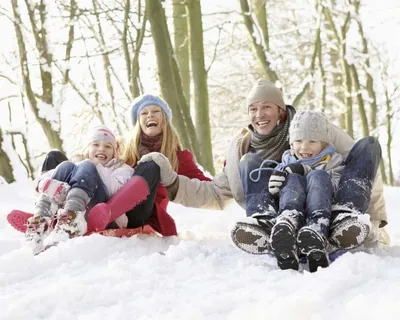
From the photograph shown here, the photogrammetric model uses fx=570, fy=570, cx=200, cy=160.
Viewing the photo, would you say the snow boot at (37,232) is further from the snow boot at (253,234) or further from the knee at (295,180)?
the knee at (295,180)

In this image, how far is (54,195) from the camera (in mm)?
2891

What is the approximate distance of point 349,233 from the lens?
2.42 metres

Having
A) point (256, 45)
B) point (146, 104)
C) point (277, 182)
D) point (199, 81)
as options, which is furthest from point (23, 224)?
point (256, 45)

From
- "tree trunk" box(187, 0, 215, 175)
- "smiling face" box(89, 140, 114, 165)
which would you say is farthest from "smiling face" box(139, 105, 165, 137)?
"tree trunk" box(187, 0, 215, 175)

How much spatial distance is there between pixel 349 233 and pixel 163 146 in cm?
150

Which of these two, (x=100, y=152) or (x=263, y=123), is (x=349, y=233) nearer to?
(x=263, y=123)

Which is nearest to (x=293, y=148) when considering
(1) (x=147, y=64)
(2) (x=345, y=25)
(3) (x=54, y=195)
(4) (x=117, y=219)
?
(4) (x=117, y=219)

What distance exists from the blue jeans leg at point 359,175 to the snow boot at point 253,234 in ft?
1.29

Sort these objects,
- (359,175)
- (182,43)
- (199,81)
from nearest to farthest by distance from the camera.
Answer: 1. (359,175)
2. (199,81)
3. (182,43)

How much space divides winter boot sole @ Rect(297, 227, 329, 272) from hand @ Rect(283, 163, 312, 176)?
0.48m

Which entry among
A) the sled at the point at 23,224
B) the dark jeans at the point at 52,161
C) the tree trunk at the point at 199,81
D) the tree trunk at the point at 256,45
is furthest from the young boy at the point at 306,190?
the tree trunk at the point at 256,45

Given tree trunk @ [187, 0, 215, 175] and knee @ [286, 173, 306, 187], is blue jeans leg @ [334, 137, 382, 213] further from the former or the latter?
tree trunk @ [187, 0, 215, 175]

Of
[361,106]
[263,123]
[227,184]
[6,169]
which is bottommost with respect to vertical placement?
[361,106]

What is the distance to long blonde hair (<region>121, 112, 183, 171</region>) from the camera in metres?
3.56
